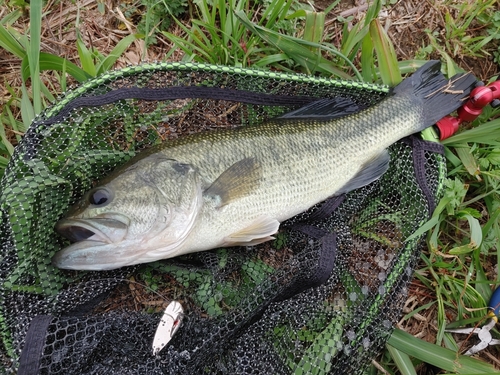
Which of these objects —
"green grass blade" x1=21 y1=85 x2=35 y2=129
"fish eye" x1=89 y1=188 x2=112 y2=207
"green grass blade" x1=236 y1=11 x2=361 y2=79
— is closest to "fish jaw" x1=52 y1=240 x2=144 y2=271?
"fish eye" x1=89 y1=188 x2=112 y2=207

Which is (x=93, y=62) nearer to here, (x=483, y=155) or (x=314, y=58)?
(x=314, y=58)

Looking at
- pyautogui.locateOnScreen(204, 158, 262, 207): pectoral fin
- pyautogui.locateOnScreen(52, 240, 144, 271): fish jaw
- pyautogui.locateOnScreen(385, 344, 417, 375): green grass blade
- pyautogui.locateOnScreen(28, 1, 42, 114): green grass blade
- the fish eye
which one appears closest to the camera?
pyautogui.locateOnScreen(52, 240, 144, 271): fish jaw

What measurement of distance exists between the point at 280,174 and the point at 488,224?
1636 mm

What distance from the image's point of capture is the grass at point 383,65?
2986 millimetres

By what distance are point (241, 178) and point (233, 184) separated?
69 mm

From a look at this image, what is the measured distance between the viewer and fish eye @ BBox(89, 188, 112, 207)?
2412mm

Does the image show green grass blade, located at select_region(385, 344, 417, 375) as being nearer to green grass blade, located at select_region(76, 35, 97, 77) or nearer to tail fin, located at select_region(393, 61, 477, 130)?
tail fin, located at select_region(393, 61, 477, 130)

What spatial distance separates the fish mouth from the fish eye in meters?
0.09

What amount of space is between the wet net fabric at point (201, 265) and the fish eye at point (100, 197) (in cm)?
27

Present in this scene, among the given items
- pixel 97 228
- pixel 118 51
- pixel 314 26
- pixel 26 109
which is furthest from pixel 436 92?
pixel 26 109

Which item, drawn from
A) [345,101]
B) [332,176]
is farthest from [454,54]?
[332,176]

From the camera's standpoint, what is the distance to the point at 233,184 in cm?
259

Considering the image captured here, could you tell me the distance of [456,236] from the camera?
3275 millimetres

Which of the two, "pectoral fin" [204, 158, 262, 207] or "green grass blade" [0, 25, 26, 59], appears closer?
"pectoral fin" [204, 158, 262, 207]
